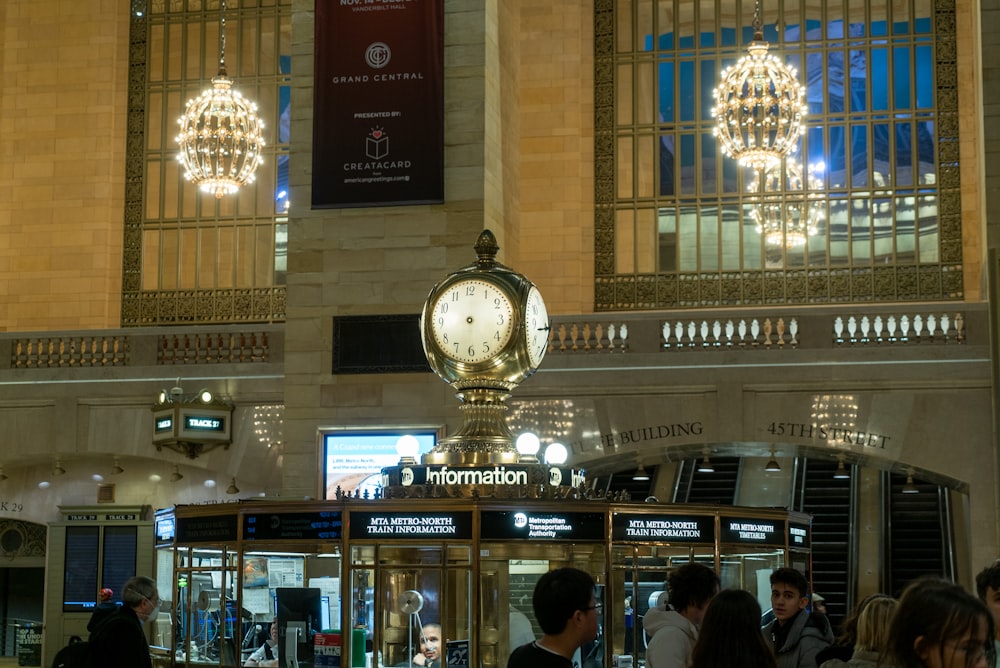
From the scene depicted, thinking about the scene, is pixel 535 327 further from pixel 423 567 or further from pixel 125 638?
pixel 125 638

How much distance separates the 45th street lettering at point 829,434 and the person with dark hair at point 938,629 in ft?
42.4

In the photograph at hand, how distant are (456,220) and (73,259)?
9.51 m

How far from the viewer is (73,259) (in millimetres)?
23438

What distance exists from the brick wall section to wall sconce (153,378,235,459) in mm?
6047

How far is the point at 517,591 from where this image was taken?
685 centimetres

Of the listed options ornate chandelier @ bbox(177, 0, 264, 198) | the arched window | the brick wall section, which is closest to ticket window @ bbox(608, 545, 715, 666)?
ornate chandelier @ bbox(177, 0, 264, 198)

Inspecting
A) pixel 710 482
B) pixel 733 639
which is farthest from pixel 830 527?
pixel 733 639

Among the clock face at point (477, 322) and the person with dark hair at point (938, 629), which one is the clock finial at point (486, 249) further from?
the person with dark hair at point (938, 629)

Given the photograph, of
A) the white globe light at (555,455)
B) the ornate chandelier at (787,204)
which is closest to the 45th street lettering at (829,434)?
the ornate chandelier at (787,204)

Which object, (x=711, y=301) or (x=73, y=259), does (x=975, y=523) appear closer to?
(x=711, y=301)

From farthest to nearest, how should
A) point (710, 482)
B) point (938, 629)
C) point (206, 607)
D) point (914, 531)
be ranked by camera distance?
point (710, 482), point (914, 531), point (206, 607), point (938, 629)

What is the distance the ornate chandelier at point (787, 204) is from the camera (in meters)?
21.9

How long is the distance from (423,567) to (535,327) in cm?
119

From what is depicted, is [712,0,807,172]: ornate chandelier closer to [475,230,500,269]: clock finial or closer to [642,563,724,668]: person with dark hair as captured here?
[475,230,500,269]: clock finial
